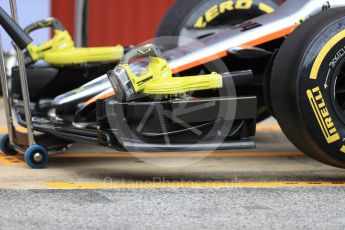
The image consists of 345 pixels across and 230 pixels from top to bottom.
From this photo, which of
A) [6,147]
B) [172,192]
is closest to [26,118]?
[6,147]

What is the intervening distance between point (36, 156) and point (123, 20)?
5.92 m

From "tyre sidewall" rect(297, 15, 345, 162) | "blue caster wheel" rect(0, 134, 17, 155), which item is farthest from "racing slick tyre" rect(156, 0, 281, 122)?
"tyre sidewall" rect(297, 15, 345, 162)

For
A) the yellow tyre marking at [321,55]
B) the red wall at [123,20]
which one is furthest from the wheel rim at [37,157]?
the red wall at [123,20]

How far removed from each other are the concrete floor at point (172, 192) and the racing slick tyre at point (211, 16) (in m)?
1.11

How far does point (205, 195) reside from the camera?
14.4 ft

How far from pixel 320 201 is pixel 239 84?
38.1 inches

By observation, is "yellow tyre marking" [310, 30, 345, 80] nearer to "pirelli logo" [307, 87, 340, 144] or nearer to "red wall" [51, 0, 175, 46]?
"pirelli logo" [307, 87, 340, 144]

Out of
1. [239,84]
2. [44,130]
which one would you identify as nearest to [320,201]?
[239,84]

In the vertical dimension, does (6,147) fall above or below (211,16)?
below

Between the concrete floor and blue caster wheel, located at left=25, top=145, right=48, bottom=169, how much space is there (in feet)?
0.19

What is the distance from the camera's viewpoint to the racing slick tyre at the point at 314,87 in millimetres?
4535

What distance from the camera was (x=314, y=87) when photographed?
456 centimetres

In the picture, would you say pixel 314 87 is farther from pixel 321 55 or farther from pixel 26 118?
pixel 26 118

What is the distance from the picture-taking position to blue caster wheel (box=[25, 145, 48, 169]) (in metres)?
5.19
